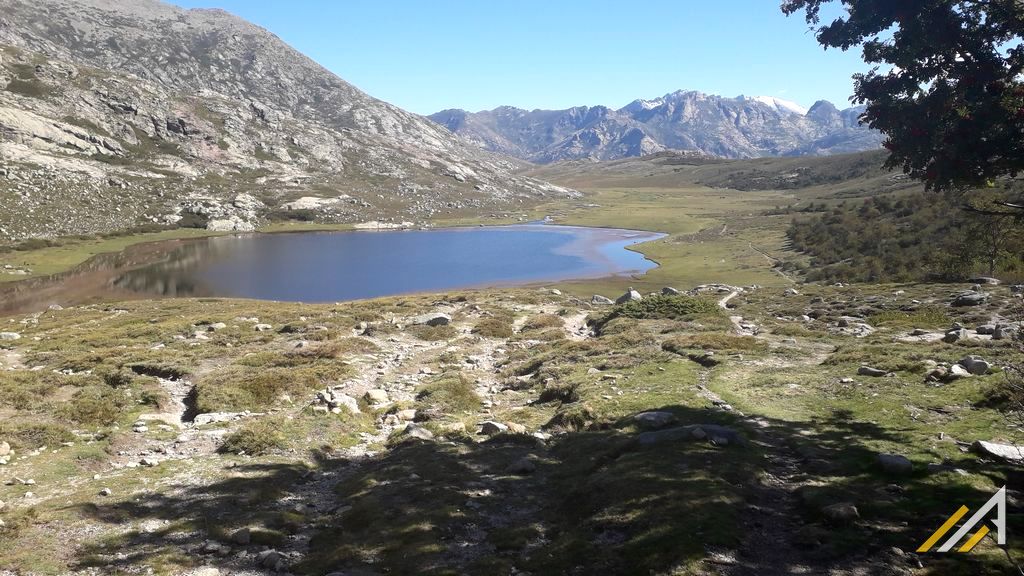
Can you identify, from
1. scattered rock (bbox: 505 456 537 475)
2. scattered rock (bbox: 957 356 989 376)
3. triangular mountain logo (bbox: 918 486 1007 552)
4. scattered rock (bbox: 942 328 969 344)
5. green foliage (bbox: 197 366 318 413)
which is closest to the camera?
triangular mountain logo (bbox: 918 486 1007 552)

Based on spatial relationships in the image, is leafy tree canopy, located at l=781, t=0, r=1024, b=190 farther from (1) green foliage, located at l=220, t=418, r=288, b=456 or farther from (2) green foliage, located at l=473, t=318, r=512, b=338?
(2) green foliage, located at l=473, t=318, r=512, b=338

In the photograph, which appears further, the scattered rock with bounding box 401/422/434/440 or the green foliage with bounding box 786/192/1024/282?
the green foliage with bounding box 786/192/1024/282

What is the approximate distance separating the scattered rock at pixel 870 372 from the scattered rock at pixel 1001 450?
8.41m

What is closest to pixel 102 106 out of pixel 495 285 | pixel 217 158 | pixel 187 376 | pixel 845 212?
pixel 217 158

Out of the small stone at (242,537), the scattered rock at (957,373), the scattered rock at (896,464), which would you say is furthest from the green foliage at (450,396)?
the scattered rock at (957,373)

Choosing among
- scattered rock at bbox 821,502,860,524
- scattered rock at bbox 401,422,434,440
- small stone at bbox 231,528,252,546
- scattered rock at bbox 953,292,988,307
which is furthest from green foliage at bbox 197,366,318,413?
scattered rock at bbox 953,292,988,307

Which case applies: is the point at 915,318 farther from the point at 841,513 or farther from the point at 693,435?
the point at 841,513

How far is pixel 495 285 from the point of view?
3300 inches

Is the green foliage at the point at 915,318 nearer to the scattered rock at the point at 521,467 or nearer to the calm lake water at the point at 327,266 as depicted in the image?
the scattered rock at the point at 521,467

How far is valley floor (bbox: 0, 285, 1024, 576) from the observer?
31.7ft

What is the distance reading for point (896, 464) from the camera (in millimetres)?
11406

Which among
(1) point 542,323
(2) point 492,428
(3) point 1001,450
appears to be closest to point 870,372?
(3) point 1001,450

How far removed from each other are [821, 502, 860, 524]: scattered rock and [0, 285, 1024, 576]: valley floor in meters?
0.04

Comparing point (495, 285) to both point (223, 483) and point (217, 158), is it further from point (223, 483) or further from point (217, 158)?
point (217, 158)
